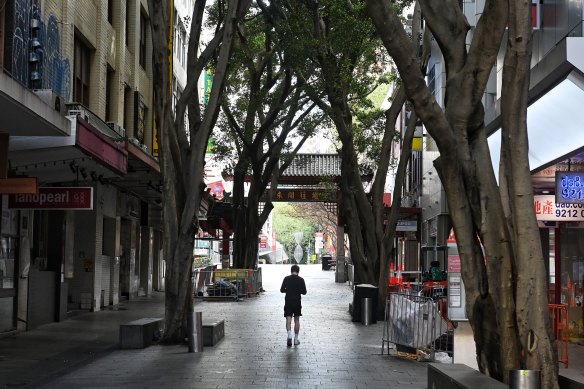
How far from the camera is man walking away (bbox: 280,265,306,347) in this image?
1662 centimetres

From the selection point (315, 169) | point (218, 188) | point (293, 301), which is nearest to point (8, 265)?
point (293, 301)

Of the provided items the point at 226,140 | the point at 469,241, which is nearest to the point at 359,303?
the point at 469,241

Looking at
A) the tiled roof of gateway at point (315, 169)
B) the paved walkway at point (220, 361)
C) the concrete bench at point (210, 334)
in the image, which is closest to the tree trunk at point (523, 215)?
the paved walkway at point (220, 361)

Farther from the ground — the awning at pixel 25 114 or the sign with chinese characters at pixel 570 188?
the awning at pixel 25 114

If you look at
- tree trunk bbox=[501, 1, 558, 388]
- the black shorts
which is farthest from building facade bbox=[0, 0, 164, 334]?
tree trunk bbox=[501, 1, 558, 388]

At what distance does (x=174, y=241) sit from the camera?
16469mm

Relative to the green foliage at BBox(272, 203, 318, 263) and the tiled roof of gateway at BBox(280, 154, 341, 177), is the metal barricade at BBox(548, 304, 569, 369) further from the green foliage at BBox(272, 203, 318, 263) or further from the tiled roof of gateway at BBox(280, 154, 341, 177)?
the green foliage at BBox(272, 203, 318, 263)

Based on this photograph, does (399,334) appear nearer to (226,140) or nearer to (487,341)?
(487,341)

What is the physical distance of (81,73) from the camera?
23297 millimetres

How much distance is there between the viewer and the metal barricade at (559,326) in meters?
14.8

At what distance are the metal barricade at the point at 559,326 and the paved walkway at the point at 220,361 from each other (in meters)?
2.69

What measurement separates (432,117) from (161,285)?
3212 cm

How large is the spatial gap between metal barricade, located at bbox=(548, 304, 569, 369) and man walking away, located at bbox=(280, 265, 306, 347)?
4.73 meters

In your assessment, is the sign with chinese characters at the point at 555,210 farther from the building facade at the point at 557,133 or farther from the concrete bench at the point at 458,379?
the concrete bench at the point at 458,379
